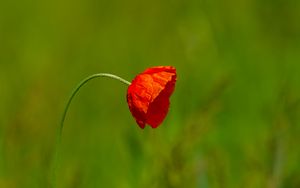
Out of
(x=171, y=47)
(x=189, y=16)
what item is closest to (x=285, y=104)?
(x=189, y=16)

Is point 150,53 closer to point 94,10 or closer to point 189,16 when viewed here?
point 189,16

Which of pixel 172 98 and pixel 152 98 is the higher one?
pixel 152 98

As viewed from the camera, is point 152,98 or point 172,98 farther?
point 172,98

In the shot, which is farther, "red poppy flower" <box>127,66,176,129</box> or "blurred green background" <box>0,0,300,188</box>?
"blurred green background" <box>0,0,300,188</box>

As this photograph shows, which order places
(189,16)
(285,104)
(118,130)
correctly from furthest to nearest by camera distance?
(189,16) < (118,130) < (285,104)
